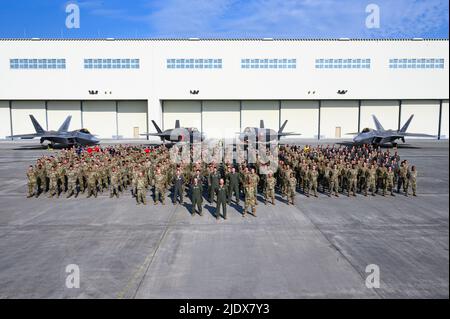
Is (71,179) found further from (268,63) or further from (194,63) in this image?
(268,63)

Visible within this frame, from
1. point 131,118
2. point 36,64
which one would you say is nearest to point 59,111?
point 36,64

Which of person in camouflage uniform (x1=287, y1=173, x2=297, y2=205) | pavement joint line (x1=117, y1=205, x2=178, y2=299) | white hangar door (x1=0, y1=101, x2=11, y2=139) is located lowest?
pavement joint line (x1=117, y1=205, x2=178, y2=299)

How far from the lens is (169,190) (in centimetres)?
1636

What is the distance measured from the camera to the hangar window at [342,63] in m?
43.8

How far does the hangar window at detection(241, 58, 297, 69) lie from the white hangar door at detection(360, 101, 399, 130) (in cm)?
1191

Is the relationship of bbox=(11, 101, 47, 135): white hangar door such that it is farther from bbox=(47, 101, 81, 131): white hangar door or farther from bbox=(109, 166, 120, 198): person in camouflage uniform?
bbox=(109, 166, 120, 198): person in camouflage uniform

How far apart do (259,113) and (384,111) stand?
17589 mm

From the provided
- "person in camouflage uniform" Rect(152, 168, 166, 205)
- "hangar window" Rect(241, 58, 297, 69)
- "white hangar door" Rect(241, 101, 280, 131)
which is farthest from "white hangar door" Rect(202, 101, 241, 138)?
"person in camouflage uniform" Rect(152, 168, 166, 205)

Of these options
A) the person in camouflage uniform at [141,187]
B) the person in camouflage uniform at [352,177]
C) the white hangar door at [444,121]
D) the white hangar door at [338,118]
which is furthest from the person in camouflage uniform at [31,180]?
the white hangar door at [444,121]

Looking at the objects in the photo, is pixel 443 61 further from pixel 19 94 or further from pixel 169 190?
pixel 19 94

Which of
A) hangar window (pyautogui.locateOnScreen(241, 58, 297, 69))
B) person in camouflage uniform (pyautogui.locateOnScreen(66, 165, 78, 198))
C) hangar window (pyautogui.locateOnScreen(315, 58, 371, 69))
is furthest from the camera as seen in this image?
hangar window (pyautogui.locateOnScreen(315, 58, 371, 69))

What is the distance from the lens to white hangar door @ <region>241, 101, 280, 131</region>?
46625mm

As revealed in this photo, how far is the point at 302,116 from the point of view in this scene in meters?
47.0

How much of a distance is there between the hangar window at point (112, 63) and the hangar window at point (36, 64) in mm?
3355
